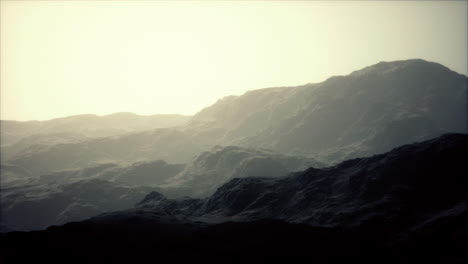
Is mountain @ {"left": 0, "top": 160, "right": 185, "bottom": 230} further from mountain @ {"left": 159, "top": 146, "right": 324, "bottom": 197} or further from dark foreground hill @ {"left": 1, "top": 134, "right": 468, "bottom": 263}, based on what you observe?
dark foreground hill @ {"left": 1, "top": 134, "right": 468, "bottom": 263}

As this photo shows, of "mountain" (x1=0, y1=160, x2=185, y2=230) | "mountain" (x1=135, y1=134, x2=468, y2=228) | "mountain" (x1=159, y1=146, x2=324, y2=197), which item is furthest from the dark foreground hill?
"mountain" (x1=0, y1=160, x2=185, y2=230)

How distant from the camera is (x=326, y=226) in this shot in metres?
34.4

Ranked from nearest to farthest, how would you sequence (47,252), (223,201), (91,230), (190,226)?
(47,252) < (91,230) < (190,226) < (223,201)

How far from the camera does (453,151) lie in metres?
47.7

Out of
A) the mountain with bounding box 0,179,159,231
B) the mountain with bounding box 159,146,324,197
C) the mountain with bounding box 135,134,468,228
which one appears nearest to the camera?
the mountain with bounding box 135,134,468,228

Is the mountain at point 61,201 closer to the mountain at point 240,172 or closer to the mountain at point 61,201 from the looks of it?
the mountain at point 61,201

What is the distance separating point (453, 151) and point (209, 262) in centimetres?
4018

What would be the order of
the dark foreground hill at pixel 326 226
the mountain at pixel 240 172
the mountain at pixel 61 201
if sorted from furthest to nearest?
1. the mountain at pixel 240 172
2. the mountain at pixel 61 201
3. the dark foreground hill at pixel 326 226

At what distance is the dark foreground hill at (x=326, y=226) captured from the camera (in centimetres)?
2328

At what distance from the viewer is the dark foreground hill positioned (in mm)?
23281

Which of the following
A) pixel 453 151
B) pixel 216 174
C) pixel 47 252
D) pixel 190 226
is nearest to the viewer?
pixel 47 252

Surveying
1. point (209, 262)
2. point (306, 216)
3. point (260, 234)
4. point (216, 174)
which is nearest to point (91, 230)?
point (209, 262)

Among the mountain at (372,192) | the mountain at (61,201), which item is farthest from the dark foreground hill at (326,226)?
the mountain at (61,201)

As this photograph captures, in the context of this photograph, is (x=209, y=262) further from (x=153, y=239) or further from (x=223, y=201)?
(x=223, y=201)
